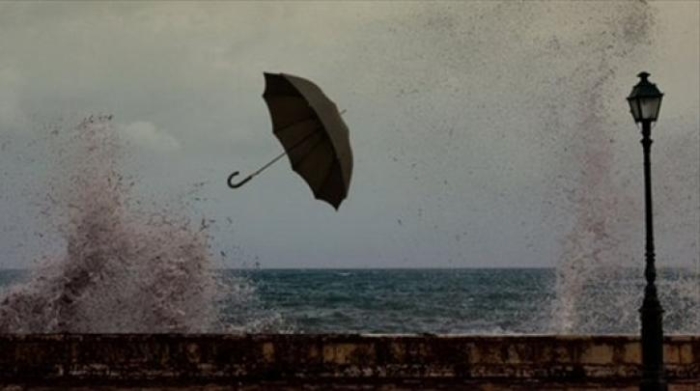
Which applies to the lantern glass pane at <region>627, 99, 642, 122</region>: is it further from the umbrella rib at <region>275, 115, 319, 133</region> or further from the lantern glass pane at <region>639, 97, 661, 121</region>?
the umbrella rib at <region>275, 115, 319, 133</region>

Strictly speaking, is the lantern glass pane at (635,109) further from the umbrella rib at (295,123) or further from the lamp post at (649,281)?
the umbrella rib at (295,123)

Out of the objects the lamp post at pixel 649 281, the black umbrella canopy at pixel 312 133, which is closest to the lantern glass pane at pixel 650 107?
the lamp post at pixel 649 281

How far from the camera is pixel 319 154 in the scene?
9.24 m

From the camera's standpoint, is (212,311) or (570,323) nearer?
(212,311)

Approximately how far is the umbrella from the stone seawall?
6.47 ft

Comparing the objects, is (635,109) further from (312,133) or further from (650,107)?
(312,133)

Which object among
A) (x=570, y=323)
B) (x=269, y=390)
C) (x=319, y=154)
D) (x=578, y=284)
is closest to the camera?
(x=319, y=154)

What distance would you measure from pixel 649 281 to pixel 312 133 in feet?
9.79

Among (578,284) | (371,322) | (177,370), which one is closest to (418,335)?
(177,370)

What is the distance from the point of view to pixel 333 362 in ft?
35.7

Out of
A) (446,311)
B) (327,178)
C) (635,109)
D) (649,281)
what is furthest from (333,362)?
(446,311)

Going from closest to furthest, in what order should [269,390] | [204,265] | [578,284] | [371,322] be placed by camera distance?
[269,390] < [204,265] < [578,284] < [371,322]

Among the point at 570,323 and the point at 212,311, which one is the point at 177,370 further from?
the point at 570,323

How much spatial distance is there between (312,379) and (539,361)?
218cm
